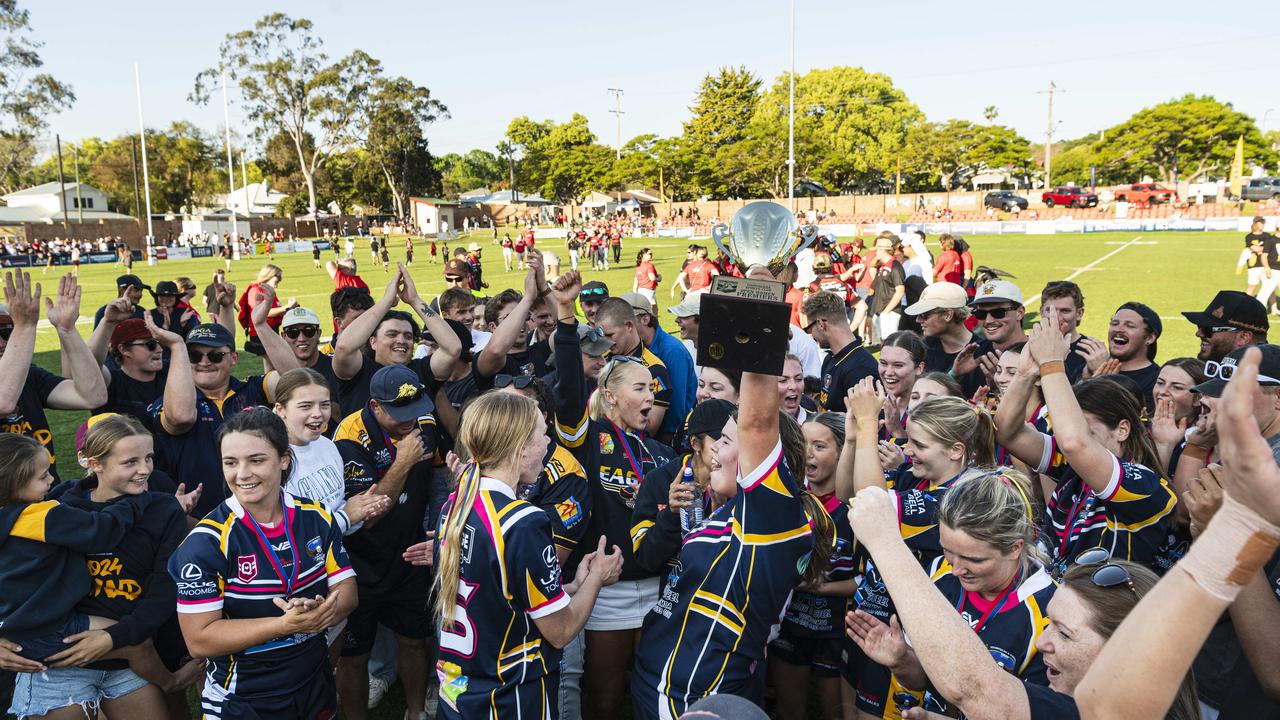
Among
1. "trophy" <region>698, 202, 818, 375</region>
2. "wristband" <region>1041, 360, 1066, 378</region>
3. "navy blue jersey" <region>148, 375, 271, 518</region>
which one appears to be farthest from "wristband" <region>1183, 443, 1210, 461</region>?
"navy blue jersey" <region>148, 375, 271, 518</region>

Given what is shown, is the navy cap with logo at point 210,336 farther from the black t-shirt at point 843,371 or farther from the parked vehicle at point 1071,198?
the parked vehicle at point 1071,198

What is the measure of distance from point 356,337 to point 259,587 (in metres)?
2.57

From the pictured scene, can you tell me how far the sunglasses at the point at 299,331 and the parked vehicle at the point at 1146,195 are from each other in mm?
73862

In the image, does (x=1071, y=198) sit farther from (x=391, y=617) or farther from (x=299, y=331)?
(x=391, y=617)

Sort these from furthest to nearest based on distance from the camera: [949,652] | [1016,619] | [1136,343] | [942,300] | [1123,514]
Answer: [942,300] → [1136,343] → [1123,514] → [1016,619] → [949,652]

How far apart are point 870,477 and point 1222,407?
A: 5.89ft

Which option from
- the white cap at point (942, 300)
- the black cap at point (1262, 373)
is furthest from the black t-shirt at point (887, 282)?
the black cap at point (1262, 373)

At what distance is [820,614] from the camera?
3779mm

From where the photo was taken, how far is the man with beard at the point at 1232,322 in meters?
5.57

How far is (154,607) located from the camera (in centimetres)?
345

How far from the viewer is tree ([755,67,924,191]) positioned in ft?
264

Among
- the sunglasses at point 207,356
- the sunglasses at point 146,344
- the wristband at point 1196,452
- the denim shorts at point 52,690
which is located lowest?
the denim shorts at point 52,690

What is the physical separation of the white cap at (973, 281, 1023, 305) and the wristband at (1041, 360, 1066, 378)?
3304 mm

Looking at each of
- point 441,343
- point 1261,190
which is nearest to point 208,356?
point 441,343
